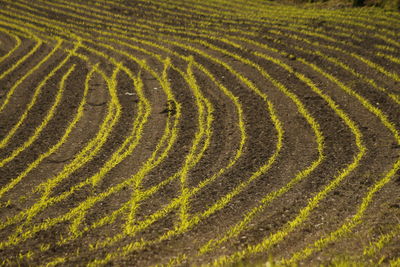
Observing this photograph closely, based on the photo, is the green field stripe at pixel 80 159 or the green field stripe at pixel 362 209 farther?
the green field stripe at pixel 80 159

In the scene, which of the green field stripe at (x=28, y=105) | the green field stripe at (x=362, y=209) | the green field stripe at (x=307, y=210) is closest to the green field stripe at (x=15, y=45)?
the green field stripe at (x=28, y=105)

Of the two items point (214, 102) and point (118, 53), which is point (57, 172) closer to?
point (214, 102)

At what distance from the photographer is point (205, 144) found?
1204 centimetres

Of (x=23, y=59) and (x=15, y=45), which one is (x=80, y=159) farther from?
(x=15, y=45)

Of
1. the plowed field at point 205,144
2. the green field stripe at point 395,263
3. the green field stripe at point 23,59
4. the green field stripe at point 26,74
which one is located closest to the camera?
the green field stripe at point 395,263

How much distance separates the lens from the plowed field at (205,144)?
805cm

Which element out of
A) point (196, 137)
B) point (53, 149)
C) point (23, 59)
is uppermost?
point (53, 149)

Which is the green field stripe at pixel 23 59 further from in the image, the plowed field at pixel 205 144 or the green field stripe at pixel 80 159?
the green field stripe at pixel 80 159

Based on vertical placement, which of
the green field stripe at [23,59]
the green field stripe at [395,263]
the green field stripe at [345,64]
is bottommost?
the green field stripe at [345,64]

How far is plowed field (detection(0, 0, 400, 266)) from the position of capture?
26.4 feet

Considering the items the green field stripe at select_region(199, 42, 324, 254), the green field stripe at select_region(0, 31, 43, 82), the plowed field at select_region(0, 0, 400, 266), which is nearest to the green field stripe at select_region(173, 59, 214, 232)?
the plowed field at select_region(0, 0, 400, 266)

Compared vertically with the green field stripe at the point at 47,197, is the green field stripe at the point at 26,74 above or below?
below

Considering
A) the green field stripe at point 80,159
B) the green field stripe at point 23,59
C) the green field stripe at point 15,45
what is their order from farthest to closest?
the green field stripe at point 15,45 → the green field stripe at point 23,59 → the green field stripe at point 80,159

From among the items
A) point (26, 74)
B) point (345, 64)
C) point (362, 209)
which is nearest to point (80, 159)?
point (362, 209)
